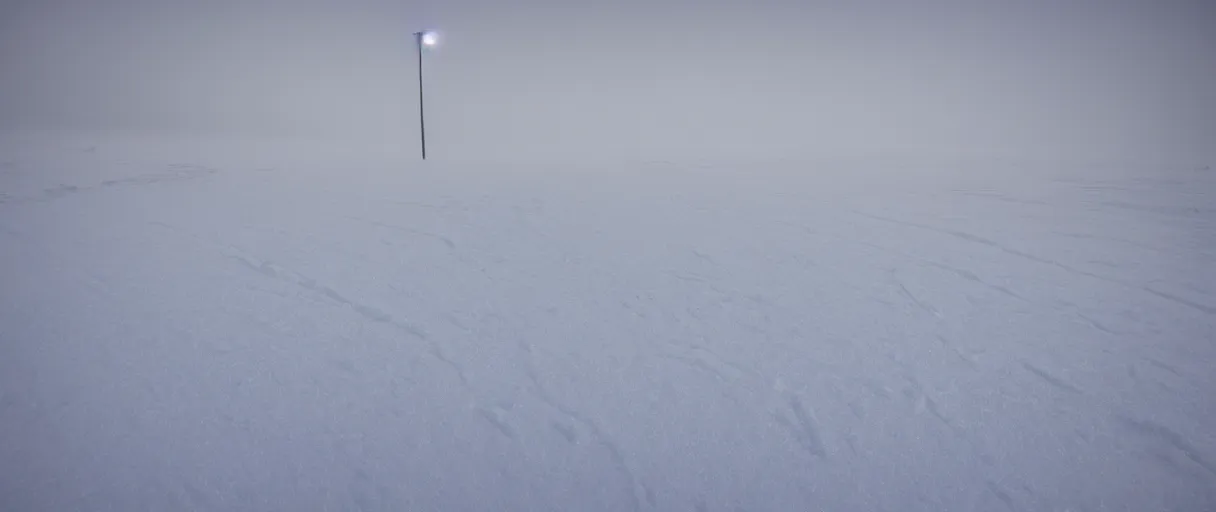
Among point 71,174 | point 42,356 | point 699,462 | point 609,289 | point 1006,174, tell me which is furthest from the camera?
point 1006,174

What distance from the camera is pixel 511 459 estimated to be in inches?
132

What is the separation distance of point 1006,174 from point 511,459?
15.0 m

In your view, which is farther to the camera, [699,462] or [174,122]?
[174,122]

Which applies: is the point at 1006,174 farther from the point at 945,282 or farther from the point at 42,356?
the point at 42,356

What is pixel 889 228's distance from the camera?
25.8 ft

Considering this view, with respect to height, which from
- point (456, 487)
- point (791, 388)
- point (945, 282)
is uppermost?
point (945, 282)

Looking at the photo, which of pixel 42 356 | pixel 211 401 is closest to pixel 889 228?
pixel 211 401

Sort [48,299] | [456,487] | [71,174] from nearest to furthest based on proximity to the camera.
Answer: [456,487]
[48,299]
[71,174]

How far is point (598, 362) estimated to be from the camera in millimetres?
4324

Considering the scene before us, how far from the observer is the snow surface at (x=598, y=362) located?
126 inches

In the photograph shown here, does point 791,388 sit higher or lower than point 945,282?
lower

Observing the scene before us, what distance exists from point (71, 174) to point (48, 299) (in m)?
8.51

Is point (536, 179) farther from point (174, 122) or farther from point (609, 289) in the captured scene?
point (174, 122)

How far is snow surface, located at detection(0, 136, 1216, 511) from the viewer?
3.19 meters
